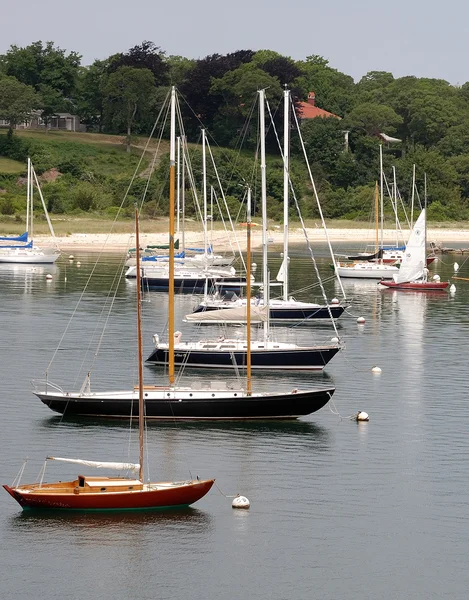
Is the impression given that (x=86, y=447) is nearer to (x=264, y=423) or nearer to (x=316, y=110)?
(x=264, y=423)

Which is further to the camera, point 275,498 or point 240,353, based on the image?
point 240,353

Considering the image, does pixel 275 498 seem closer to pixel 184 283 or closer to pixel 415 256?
pixel 184 283

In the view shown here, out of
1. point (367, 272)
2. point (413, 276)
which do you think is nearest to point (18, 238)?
point (367, 272)

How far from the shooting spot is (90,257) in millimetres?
126250

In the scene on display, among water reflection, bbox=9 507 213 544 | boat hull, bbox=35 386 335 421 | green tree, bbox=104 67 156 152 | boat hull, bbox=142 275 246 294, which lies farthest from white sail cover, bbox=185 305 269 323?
green tree, bbox=104 67 156 152

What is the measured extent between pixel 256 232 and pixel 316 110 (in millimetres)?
60260

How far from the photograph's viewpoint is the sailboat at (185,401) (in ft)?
148

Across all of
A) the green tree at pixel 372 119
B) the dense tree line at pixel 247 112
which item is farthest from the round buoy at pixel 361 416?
the green tree at pixel 372 119

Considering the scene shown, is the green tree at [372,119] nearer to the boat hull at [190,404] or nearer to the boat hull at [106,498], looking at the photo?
the boat hull at [190,404]

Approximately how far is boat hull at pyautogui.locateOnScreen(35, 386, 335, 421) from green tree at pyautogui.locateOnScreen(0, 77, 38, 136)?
13043 cm

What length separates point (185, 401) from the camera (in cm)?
4497

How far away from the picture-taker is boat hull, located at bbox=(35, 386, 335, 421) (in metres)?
45.1

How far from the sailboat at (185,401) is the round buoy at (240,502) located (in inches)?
326

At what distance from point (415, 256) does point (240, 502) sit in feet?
213
